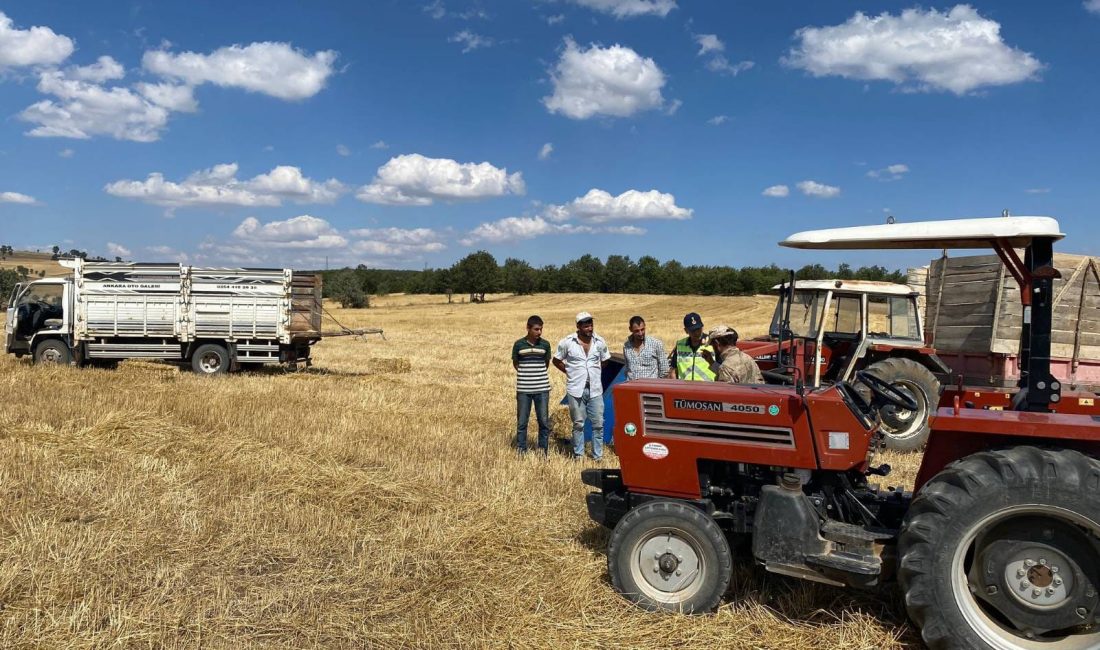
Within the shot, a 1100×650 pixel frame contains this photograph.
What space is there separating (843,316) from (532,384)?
4019mm

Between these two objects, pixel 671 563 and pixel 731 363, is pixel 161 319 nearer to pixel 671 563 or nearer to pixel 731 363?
pixel 731 363

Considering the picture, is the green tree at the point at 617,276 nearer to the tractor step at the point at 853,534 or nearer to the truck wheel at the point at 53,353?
the truck wheel at the point at 53,353

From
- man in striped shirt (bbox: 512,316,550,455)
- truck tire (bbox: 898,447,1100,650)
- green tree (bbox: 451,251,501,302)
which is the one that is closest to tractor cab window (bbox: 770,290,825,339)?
man in striped shirt (bbox: 512,316,550,455)

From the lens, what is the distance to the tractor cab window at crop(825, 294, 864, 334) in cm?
901

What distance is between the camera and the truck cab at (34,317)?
14875 mm

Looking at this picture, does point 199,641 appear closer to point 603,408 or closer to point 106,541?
point 106,541

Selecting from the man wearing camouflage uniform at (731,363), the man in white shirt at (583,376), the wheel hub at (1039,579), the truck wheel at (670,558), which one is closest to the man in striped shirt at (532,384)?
the man in white shirt at (583,376)

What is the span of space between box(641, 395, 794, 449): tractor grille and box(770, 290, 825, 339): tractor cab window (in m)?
4.93

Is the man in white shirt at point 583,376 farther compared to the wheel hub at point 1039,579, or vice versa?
the man in white shirt at point 583,376

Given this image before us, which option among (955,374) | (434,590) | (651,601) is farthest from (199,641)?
(955,374)

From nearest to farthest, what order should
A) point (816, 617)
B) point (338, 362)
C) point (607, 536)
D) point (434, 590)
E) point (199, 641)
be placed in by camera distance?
point (199, 641)
point (816, 617)
point (434, 590)
point (607, 536)
point (338, 362)

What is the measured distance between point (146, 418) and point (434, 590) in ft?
17.6

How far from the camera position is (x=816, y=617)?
4.00 meters

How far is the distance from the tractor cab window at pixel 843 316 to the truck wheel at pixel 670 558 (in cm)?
573
